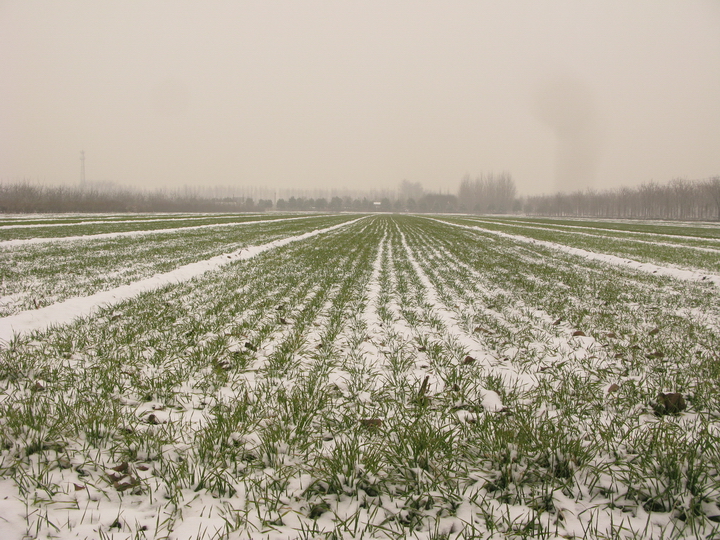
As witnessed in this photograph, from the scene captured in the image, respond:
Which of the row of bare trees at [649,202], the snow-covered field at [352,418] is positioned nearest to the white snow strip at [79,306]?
the snow-covered field at [352,418]

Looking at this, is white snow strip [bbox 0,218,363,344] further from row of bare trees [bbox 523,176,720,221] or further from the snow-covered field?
row of bare trees [bbox 523,176,720,221]

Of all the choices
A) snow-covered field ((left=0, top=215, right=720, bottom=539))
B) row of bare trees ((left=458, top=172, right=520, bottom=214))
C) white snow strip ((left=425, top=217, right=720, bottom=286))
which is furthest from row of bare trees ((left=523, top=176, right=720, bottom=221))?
snow-covered field ((left=0, top=215, right=720, bottom=539))

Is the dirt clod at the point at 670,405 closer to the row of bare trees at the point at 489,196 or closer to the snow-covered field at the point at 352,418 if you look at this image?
the snow-covered field at the point at 352,418

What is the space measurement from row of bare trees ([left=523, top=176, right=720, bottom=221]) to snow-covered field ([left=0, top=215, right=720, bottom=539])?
9872cm

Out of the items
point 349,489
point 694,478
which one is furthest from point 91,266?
point 694,478

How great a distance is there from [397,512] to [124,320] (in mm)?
5277

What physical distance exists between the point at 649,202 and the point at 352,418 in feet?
381

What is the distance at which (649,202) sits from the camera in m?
89.3

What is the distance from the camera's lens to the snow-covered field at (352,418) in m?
1.87

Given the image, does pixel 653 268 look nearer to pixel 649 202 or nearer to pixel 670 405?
pixel 670 405

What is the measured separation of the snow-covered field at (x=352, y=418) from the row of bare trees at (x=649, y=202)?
9872cm

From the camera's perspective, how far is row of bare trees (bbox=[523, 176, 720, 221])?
79175 millimetres

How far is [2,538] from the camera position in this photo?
63.9 inches

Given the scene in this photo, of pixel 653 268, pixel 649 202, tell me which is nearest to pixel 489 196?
pixel 649 202
